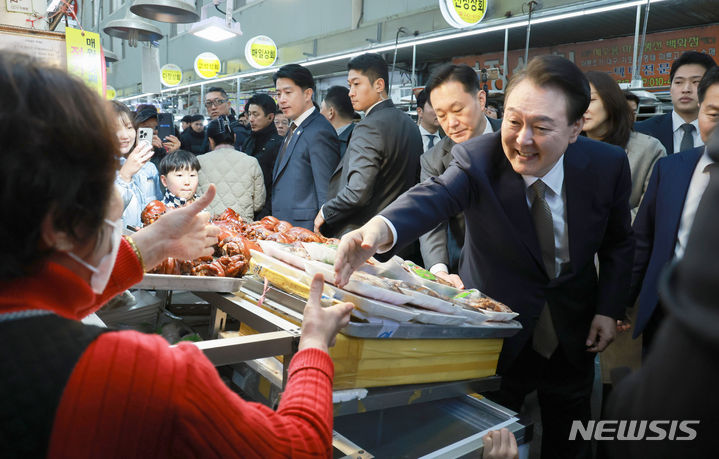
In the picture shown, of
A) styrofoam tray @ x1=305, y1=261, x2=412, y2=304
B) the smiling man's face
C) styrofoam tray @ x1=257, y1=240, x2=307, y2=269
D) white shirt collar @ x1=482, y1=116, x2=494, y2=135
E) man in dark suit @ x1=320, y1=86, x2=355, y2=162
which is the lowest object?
styrofoam tray @ x1=305, y1=261, x2=412, y2=304

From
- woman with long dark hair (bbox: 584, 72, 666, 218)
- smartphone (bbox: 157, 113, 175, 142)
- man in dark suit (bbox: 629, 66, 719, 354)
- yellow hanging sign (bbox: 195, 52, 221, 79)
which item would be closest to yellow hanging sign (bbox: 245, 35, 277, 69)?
yellow hanging sign (bbox: 195, 52, 221, 79)

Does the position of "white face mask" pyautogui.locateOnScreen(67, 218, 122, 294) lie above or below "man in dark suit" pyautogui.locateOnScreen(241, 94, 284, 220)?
below

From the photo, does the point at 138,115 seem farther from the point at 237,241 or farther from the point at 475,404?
the point at 475,404

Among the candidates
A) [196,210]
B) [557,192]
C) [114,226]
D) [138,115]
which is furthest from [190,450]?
[138,115]

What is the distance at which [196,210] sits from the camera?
1.31 m

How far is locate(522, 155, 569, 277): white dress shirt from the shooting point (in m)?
1.77

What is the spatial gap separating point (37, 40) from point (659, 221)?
2750 millimetres

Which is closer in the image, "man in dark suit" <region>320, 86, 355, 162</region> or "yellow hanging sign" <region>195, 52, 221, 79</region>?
"man in dark suit" <region>320, 86, 355, 162</region>

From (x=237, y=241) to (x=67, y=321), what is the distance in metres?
1.01

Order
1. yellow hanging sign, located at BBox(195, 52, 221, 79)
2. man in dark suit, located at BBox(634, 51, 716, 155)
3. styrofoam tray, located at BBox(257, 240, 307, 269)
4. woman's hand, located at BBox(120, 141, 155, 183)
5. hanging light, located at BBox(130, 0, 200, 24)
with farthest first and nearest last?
yellow hanging sign, located at BBox(195, 52, 221, 79) → hanging light, located at BBox(130, 0, 200, 24) → man in dark suit, located at BBox(634, 51, 716, 155) → woman's hand, located at BBox(120, 141, 155, 183) → styrofoam tray, located at BBox(257, 240, 307, 269)

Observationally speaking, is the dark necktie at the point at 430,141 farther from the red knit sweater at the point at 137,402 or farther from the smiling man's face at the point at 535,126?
the red knit sweater at the point at 137,402

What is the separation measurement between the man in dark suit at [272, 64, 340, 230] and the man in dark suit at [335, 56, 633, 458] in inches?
76.8

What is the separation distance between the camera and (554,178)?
1.77m

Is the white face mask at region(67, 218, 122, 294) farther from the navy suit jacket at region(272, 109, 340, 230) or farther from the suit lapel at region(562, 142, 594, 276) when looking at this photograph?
the navy suit jacket at region(272, 109, 340, 230)
